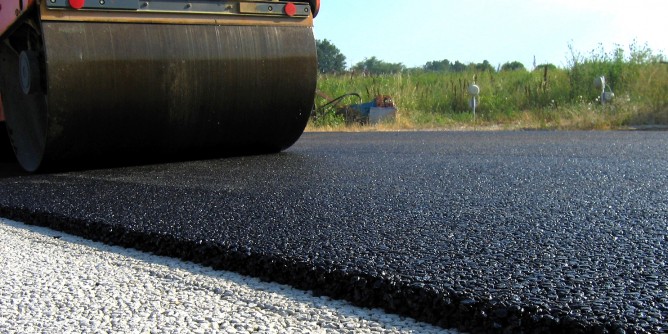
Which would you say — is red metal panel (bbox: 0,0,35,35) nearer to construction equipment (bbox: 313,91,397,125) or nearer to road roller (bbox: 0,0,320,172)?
road roller (bbox: 0,0,320,172)

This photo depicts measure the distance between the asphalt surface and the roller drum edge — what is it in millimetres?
182

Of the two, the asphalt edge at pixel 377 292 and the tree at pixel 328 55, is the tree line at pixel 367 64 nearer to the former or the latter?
the tree at pixel 328 55

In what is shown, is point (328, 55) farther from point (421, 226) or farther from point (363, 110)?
point (421, 226)

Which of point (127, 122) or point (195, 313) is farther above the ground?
point (127, 122)

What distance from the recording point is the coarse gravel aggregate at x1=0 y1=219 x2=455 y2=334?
60.3 inches

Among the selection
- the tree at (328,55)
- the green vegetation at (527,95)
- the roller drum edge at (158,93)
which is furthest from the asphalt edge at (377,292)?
the tree at (328,55)

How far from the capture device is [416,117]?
1283 cm

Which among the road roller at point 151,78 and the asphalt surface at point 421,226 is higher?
the road roller at point 151,78

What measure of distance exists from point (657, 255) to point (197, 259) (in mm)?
1184

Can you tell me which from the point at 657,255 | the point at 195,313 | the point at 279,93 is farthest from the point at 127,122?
the point at 657,255

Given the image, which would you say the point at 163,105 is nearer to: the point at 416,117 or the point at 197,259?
the point at 197,259

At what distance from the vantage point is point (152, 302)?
1.72m

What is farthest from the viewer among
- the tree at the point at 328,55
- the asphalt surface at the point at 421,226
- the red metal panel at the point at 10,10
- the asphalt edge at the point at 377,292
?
the tree at the point at 328,55

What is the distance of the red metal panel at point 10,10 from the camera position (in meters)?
3.76
